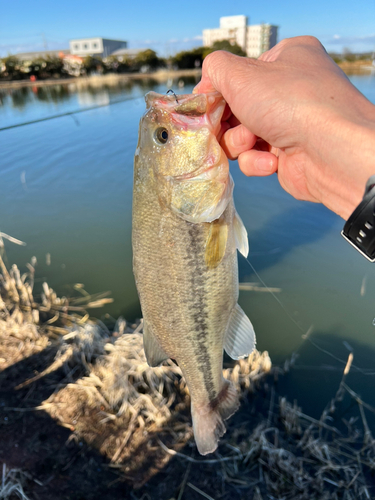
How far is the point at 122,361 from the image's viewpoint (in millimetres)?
3686

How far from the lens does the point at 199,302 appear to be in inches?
75.5

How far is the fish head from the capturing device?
1750 mm

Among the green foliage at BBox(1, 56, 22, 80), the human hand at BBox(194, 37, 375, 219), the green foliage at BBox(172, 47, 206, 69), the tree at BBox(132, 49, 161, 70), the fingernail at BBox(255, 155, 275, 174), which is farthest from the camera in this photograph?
the green foliage at BBox(172, 47, 206, 69)

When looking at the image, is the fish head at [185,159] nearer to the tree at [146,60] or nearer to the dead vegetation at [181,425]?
the dead vegetation at [181,425]

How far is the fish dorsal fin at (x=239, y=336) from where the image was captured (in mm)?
2162

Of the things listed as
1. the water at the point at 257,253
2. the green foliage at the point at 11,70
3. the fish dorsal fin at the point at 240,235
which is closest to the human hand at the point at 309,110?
the fish dorsal fin at the point at 240,235

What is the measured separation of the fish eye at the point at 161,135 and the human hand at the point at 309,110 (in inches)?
21.4

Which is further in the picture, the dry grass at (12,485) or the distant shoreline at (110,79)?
the distant shoreline at (110,79)

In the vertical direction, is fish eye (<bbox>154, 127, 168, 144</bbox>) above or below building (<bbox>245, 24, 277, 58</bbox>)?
below

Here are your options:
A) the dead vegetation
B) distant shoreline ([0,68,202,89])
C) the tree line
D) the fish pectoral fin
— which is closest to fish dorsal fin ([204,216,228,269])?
the fish pectoral fin

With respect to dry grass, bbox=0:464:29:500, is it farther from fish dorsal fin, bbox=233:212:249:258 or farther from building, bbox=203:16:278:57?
building, bbox=203:16:278:57

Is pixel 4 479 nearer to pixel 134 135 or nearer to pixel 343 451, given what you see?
pixel 343 451

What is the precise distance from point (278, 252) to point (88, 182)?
6.57 metres

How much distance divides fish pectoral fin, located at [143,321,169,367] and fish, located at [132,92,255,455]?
81 mm
